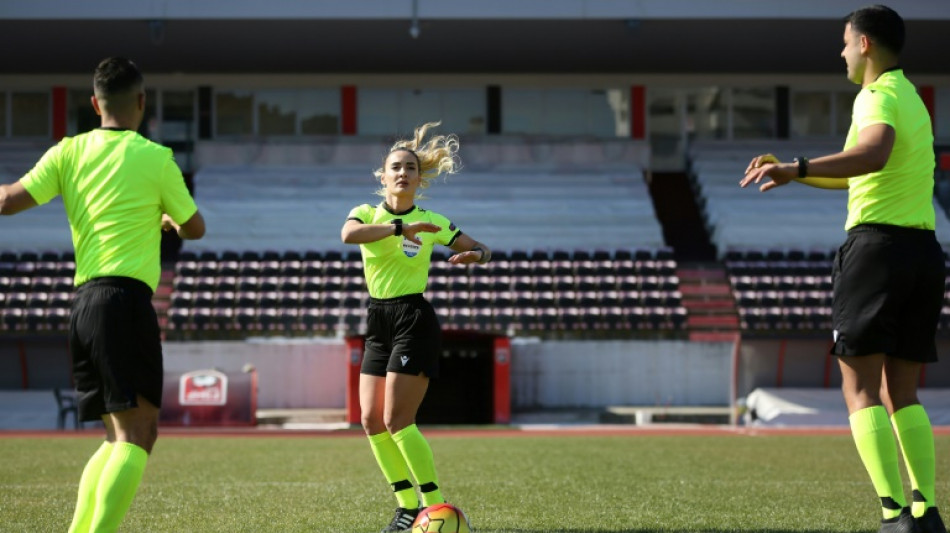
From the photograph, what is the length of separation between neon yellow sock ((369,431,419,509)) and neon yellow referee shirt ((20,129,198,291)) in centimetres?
199

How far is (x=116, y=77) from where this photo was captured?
5.06 metres

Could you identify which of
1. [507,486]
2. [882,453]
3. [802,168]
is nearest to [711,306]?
[507,486]

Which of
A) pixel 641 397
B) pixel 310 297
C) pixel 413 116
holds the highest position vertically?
pixel 413 116

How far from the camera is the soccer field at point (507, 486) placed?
688 centimetres

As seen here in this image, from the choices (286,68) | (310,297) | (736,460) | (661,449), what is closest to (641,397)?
(310,297)

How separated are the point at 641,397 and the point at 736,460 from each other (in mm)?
11216

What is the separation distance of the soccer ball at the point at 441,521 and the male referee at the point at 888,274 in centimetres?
183

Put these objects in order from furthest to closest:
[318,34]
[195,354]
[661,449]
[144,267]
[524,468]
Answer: [318,34] → [195,354] → [661,449] → [524,468] → [144,267]

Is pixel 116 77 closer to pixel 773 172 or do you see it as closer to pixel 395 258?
pixel 395 258

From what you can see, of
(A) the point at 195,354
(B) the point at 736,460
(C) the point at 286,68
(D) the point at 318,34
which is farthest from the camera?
(C) the point at 286,68

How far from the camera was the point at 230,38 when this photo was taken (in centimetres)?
2811

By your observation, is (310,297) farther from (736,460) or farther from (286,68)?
(736,460)

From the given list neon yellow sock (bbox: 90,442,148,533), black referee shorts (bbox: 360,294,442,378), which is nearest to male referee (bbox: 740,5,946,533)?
black referee shorts (bbox: 360,294,442,378)

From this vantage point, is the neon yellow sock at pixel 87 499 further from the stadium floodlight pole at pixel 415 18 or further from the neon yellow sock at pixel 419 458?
the stadium floodlight pole at pixel 415 18
